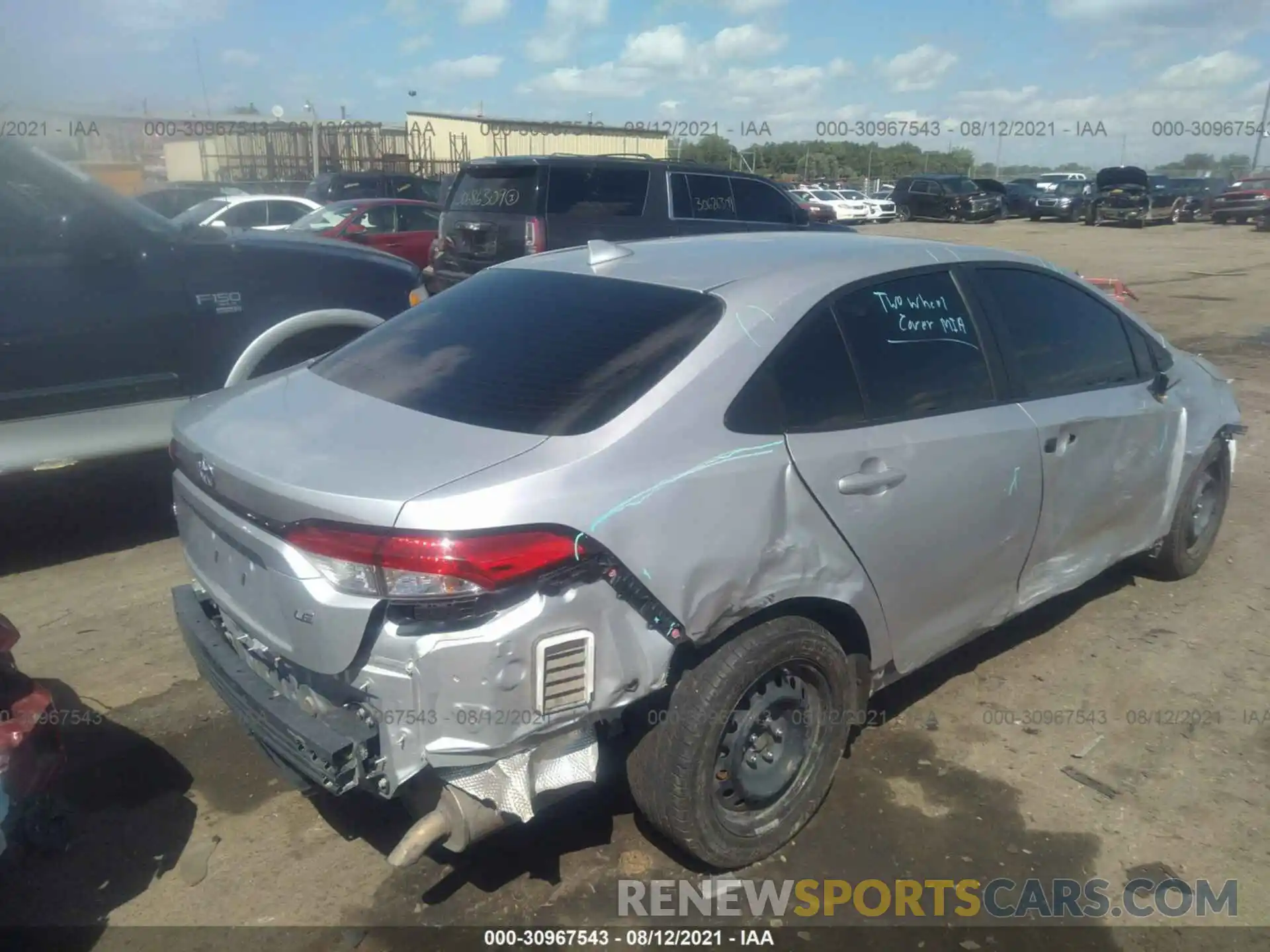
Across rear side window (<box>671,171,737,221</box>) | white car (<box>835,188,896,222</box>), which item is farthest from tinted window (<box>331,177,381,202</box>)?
white car (<box>835,188,896,222</box>)

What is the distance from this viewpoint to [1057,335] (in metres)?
3.76

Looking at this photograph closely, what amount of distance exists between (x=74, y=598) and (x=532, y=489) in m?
3.41

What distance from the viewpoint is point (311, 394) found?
118 inches

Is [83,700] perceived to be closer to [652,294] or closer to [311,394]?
[311,394]

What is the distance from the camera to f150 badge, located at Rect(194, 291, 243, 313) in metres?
5.09

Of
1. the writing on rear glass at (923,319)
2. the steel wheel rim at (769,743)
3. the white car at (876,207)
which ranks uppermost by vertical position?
the writing on rear glass at (923,319)

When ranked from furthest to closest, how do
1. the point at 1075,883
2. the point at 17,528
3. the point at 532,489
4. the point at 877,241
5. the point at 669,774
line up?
the point at 17,528, the point at 877,241, the point at 1075,883, the point at 669,774, the point at 532,489

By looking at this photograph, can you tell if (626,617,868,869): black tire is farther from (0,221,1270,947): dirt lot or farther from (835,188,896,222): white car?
(835,188,896,222): white car

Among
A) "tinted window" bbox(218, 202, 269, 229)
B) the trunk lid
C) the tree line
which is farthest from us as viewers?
the tree line

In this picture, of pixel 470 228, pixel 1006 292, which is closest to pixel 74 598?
pixel 1006 292

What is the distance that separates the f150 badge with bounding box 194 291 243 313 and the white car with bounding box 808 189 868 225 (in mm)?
29866

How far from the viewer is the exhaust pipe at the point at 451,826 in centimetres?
237

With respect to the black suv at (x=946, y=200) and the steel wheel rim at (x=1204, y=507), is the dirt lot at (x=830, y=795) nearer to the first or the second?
the steel wheel rim at (x=1204, y=507)

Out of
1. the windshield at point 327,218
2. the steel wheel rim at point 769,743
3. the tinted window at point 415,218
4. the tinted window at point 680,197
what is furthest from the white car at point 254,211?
the steel wheel rim at point 769,743
